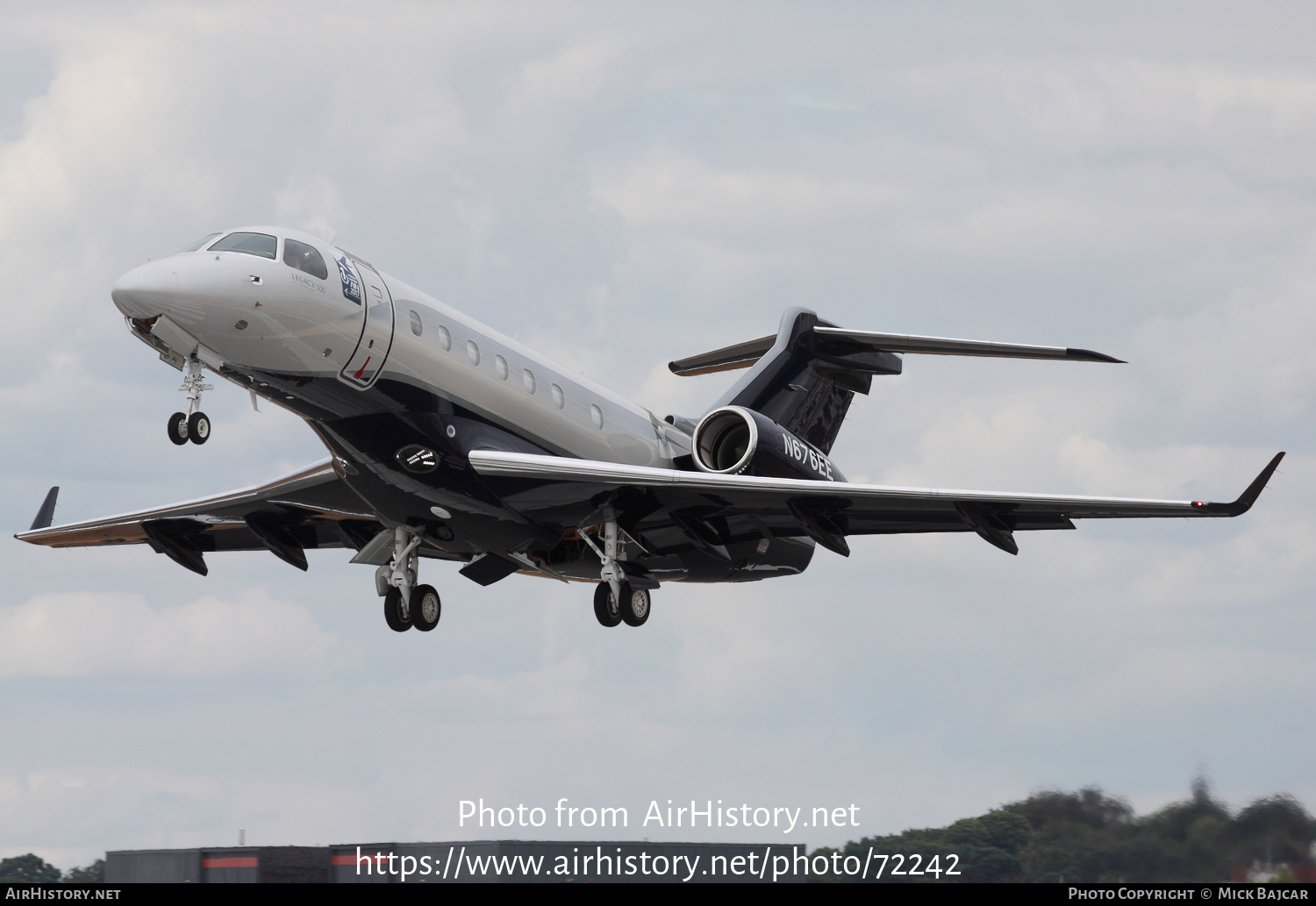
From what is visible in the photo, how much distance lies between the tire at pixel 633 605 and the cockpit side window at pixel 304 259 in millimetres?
7108

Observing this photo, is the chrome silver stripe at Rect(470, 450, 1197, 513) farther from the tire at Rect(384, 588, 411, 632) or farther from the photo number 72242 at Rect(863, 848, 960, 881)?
the photo number 72242 at Rect(863, 848, 960, 881)

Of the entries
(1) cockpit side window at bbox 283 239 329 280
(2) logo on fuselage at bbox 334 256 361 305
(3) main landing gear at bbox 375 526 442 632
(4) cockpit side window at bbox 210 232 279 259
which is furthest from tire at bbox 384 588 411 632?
(4) cockpit side window at bbox 210 232 279 259

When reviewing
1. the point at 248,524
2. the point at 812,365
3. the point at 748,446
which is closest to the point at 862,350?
the point at 812,365

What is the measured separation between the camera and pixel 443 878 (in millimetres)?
26172

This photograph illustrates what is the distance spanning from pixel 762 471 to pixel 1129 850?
741 cm

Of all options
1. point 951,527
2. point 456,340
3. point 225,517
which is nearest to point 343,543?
point 225,517

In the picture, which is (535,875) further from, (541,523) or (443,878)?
(541,523)

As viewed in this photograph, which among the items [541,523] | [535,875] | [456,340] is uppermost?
[456,340]

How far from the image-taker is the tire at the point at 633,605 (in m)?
23.0

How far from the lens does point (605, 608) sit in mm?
23062

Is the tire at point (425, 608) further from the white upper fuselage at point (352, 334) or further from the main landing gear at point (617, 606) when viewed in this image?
the white upper fuselage at point (352, 334)

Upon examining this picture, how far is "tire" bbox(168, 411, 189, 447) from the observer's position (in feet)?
57.1

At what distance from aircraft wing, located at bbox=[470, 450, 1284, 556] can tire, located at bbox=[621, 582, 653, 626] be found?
0.96m
